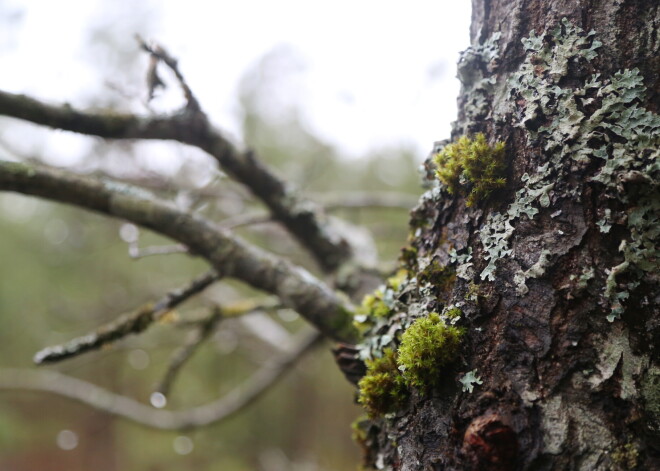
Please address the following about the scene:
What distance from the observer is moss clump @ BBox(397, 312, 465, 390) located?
686mm

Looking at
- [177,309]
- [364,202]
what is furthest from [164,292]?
[364,202]

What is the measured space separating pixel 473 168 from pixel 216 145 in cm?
93

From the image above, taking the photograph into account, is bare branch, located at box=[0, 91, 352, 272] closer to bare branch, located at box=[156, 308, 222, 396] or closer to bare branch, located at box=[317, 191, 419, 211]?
bare branch, located at box=[156, 308, 222, 396]

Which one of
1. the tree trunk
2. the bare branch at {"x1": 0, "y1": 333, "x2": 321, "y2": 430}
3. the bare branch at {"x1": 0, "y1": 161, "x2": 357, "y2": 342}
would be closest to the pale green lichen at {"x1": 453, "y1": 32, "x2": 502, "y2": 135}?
the tree trunk

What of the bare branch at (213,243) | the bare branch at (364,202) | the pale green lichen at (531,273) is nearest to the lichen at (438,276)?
the pale green lichen at (531,273)

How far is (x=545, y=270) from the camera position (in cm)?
65

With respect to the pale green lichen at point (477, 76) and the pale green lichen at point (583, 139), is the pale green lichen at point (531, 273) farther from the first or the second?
the pale green lichen at point (477, 76)

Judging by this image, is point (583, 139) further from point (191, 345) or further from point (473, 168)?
point (191, 345)

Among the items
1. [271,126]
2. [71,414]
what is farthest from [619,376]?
[71,414]

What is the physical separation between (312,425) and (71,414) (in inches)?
194

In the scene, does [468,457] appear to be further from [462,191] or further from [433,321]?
[462,191]

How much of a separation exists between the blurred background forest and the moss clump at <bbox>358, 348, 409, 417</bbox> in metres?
1.55

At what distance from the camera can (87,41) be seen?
3.60m

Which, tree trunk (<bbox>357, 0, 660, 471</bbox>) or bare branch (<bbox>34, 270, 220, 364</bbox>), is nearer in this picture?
tree trunk (<bbox>357, 0, 660, 471</bbox>)
